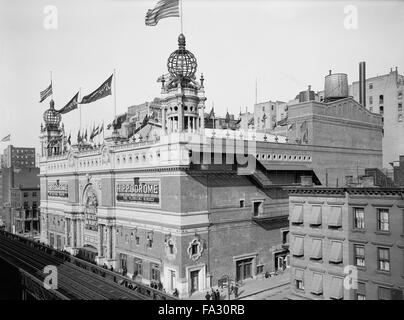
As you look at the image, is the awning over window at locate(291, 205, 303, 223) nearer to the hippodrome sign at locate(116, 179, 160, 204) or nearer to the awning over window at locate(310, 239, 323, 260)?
the awning over window at locate(310, 239, 323, 260)

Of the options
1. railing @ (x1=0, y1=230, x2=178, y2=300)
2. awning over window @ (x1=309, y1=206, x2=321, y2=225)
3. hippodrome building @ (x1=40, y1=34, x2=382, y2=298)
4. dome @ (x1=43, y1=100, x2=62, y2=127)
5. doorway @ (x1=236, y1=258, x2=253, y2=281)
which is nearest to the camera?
awning over window @ (x1=309, y1=206, x2=321, y2=225)

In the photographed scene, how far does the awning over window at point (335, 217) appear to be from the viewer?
96.3ft

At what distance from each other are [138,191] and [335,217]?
2207 centimetres

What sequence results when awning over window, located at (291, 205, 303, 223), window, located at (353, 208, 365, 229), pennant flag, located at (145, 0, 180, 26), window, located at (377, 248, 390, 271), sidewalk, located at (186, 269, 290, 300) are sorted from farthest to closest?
1. sidewalk, located at (186, 269, 290, 300)
2. pennant flag, located at (145, 0, 180, 26)
3. awning over window, located at (291, 205, 303, 223)
4. window, located at (353, 208, 365, 229)
5. window, located at (377, 248, 390, 271)

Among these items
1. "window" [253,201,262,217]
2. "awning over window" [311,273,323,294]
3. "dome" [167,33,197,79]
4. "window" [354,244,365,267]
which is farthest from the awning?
"window" [354,244,365,267]

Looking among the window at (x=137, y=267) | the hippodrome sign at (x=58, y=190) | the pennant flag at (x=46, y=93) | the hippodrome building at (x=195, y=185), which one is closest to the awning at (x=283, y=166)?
the hippodrome building at (x=195, y=185)

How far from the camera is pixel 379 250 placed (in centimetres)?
2706

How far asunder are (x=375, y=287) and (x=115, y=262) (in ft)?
101

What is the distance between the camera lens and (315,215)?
103 feet

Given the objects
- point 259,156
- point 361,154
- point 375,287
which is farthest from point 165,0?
point 361,154

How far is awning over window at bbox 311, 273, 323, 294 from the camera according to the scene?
101 feet

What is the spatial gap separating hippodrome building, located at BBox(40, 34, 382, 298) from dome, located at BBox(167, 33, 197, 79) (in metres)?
0.10

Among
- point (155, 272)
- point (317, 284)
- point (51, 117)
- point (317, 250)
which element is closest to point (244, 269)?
point (155, 272)

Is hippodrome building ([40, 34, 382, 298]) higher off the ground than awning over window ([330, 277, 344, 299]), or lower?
higher
